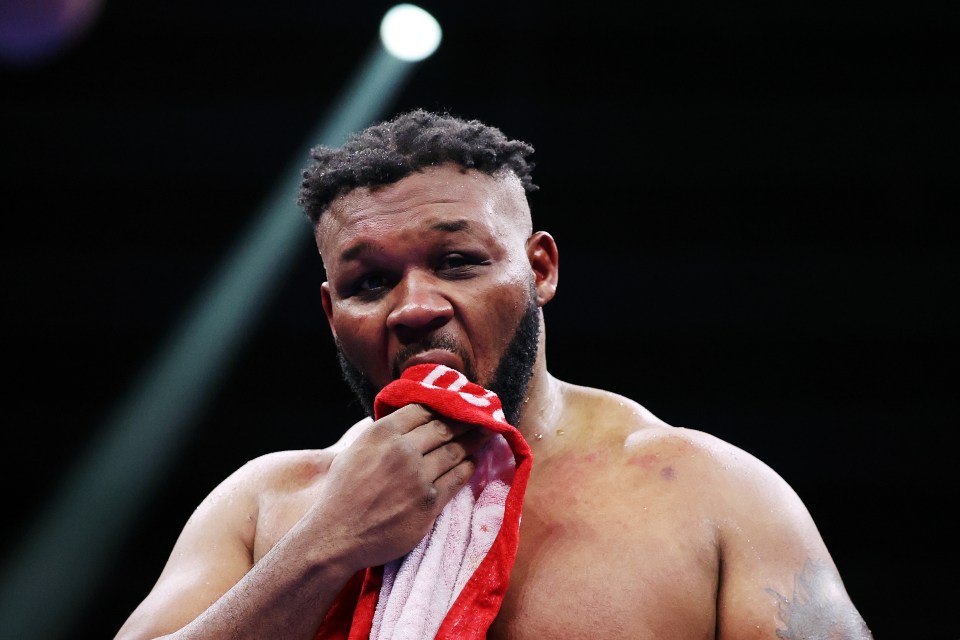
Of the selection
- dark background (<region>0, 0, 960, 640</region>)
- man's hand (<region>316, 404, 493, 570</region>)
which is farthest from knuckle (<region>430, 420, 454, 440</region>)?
dark background (<region>0, 0, 960, 640</region>)

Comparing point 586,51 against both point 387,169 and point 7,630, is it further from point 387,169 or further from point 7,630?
point 7,630

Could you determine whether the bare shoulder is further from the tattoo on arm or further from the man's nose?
the man's nose

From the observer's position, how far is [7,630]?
8.55 feet

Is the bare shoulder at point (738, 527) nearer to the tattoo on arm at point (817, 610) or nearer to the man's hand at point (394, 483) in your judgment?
the tattoo on arm at point (817, 610)

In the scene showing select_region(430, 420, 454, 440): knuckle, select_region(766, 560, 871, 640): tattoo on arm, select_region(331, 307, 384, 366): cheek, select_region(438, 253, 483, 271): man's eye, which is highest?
select_region(438, 253, 483, 271): man's eye

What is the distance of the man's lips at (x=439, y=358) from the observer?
1.07m

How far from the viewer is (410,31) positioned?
7.99 ft

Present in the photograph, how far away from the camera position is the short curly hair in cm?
121

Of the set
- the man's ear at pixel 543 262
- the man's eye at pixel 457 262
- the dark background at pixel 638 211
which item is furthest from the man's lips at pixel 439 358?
the dark background at pixel 638 211

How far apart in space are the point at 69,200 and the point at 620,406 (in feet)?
6.71

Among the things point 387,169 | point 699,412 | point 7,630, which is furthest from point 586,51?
point 7,630

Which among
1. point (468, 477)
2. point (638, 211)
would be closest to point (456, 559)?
point (468, 477)

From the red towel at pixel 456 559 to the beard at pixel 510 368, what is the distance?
50 millimetres

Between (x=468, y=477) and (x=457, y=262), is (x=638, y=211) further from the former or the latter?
(x=468, y=477)
